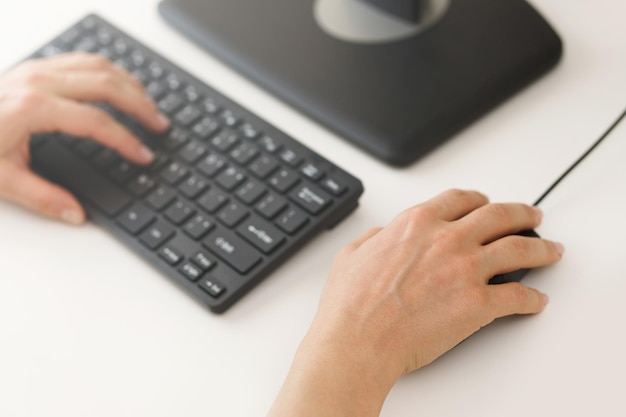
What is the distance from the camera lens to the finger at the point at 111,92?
2.56 feet

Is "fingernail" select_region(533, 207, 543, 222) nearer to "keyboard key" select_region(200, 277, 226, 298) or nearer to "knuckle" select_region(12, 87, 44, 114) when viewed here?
"keyboard key" select_region(200, 277, 226, 298)

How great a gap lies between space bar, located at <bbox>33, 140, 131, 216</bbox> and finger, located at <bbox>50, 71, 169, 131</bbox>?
0.18 feet

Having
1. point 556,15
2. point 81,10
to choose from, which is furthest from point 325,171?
point 81,10

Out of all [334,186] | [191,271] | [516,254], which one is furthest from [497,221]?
[191,271]

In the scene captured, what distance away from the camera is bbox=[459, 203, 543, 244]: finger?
615 millimetres

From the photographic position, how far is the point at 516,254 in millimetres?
602

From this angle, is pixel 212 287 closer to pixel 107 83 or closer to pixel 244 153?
pixel 244 153

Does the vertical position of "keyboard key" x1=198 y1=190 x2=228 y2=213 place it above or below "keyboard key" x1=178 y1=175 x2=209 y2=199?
below

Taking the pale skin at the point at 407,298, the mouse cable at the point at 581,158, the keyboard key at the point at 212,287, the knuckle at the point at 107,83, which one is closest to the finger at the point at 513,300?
the pale skin at the point at 407,298

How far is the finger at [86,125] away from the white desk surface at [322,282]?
0.08 metres

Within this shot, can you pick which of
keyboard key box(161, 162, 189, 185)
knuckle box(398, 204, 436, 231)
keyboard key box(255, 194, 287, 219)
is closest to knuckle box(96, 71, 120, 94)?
keyboard key box(161, 162, 189, 185)

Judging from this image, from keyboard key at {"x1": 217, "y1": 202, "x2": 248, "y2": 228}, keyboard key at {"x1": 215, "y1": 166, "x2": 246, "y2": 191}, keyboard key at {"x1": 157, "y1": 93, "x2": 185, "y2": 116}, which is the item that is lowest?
keyboard key at {"x1": 217, "y1": 202, "x2": 248, "y2": 228}

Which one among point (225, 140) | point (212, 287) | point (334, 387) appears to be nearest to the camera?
point (334, 387)

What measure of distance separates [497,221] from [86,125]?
0.39 m
